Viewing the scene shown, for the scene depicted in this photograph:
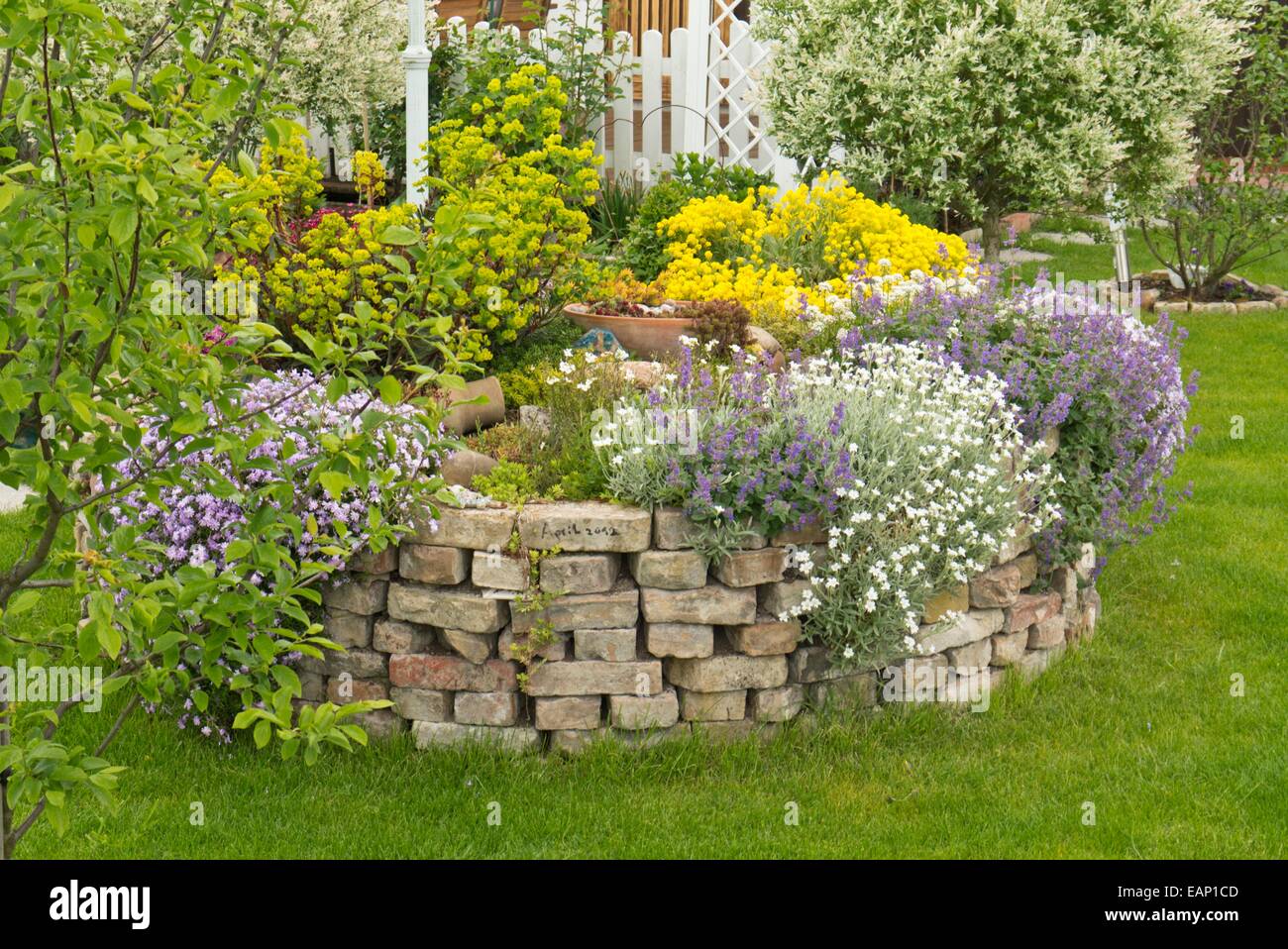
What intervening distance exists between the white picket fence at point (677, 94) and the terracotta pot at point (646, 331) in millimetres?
4057

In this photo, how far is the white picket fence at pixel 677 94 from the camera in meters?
9.78

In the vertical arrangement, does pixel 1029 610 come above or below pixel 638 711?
above

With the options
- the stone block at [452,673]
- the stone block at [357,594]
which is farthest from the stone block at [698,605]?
the stone block at [357,594]

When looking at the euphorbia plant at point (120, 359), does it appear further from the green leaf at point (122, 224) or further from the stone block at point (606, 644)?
the stone block at point (606, 644)

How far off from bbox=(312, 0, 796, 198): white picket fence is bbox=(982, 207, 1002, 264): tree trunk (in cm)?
172

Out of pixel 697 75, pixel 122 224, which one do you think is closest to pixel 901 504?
pixel 122 224

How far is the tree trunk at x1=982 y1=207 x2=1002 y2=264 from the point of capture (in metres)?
7.95

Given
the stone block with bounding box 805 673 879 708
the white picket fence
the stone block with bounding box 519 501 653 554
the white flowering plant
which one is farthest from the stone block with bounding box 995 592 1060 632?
the white picket fence

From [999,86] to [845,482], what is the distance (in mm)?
3681

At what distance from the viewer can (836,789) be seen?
13.2 feet

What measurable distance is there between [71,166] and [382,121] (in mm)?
8731

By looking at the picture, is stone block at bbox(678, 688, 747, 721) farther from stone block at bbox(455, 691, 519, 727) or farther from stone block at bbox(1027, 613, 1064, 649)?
stone block at bbox(1027, 613, 1064, 649)

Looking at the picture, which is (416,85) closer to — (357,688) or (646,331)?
(646,331)

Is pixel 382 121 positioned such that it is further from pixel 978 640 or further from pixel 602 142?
pixel 978 640
